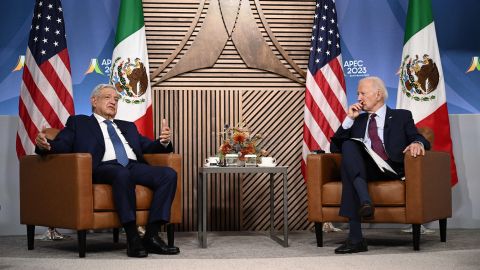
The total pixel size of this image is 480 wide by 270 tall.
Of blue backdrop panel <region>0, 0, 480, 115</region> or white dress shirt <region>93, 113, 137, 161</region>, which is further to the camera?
blue backdrop panel <region>0, 0, 480, 115</region>

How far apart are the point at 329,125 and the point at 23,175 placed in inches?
110

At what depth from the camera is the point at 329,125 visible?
244 inches

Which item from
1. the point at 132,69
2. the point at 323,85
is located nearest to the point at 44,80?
the point at 132,69

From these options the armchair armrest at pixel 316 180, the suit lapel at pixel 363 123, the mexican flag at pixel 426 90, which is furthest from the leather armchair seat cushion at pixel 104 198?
the mexican flag at pixel 426 90

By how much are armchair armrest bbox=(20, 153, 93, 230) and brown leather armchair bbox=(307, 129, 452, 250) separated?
161 cm

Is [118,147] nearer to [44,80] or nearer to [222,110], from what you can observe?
[44,80]

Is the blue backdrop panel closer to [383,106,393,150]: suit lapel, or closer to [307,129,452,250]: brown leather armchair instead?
[383,106,393,150]: suit lapel

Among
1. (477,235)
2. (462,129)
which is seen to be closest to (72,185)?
(477,235)

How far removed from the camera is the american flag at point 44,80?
18.7ft

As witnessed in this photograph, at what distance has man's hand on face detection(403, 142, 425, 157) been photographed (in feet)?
15.1

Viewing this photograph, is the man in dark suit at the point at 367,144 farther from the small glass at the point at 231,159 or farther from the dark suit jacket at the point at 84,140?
the dark suit jacket at the point at 84,140

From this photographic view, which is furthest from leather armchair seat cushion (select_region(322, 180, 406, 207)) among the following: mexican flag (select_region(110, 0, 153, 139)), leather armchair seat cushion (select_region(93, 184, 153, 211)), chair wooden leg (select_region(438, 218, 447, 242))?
mexican flag (select_region(110, 0, 153, 139))

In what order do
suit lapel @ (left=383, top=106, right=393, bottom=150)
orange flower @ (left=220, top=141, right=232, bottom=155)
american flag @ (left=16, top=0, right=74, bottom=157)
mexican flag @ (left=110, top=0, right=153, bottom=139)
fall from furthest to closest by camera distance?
1. mexican flag @ (left=110, top=0, right=153, bottom=139)
2. american flag @ (left=16, top=0, right=74, bottom=157)
3. orange flower @ (left=220, top=141, right=232, bottom=155)
4. suit lapel @ (left=383, top=106, right=393, bottom=150)

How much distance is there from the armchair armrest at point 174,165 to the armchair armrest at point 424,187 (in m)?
1.63
